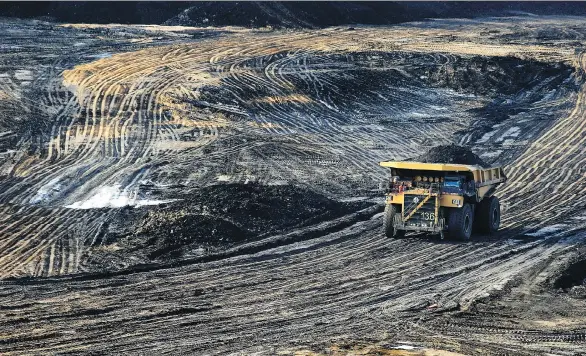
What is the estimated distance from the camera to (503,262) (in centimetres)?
1953

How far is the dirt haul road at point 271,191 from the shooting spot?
50.0ft

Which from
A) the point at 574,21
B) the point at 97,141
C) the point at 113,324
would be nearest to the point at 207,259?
the point at 113,324

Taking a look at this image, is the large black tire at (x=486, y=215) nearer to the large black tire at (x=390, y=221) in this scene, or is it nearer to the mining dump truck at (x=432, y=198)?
the mining dump truck at (x=432, y=198)

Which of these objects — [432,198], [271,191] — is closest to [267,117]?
[271,191]

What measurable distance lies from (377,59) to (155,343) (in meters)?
32.8

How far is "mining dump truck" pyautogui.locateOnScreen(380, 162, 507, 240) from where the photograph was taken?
20719mm

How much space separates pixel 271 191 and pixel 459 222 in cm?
533

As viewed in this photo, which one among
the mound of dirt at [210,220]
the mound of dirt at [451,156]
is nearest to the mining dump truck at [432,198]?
the mound of dirt at [210,220]

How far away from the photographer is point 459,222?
2086cm

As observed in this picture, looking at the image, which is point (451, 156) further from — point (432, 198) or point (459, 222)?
point (432, 198)

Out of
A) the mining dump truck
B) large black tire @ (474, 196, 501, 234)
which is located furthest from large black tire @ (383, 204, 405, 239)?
large black tire @ (474, 196, 501, 234)

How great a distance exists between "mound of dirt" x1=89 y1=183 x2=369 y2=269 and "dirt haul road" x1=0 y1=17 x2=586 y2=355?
7 cm

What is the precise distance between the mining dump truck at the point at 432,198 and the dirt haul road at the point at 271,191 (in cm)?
44

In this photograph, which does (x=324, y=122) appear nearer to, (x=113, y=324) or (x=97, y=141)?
(x=97, y=141)
